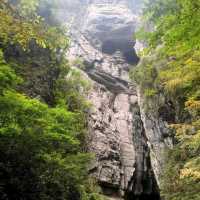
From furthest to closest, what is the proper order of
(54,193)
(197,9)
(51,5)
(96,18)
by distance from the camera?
(96,18) < (51,5) < (54,193) < (197,9)

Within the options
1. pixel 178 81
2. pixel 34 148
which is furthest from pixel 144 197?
pixel 34 148

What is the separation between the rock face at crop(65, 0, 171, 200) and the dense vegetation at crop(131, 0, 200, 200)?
175 centimetres

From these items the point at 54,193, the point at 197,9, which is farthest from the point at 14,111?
the point at 197,9

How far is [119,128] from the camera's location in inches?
837

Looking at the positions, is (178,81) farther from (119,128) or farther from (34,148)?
(119,128)

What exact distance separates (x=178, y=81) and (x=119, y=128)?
30.9ft

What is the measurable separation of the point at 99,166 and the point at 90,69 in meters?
12.5

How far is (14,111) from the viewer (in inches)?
372

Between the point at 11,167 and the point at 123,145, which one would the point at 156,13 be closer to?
the point at 123,145

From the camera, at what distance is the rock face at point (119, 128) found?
1694 cm

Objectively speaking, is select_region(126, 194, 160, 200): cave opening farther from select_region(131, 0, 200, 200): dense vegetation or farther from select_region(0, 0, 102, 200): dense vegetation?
select_region(0, 0, 102, 200): dense vegetation

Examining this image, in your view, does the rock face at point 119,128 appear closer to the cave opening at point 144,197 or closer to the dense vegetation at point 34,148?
the cave opening at point 144,197

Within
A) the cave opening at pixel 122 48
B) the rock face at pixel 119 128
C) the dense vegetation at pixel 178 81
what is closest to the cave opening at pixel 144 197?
the rock face at pixel 119 128

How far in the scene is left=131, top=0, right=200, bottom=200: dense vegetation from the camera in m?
6.50
